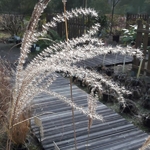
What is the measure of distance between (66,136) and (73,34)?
4.61 metres

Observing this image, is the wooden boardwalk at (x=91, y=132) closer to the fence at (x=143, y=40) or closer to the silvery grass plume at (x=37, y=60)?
the silvery grass plume at (x=37, y=60)

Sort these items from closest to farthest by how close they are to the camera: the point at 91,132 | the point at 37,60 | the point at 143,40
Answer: the point at 37,60, the point at 91,132, the point at 143,40

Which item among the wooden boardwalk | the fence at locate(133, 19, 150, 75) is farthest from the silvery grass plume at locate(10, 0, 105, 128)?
the fence at locate(133, 19, 150, 75)

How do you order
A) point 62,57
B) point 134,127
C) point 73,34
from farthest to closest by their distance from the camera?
point 73,34 → point 134,127 → point 62,57

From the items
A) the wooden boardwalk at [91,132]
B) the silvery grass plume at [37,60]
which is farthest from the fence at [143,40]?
the silvery grass plume at [37,60]

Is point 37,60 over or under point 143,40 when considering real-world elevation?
over

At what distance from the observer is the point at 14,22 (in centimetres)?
771

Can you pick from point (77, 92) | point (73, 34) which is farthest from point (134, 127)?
point (73, 34)

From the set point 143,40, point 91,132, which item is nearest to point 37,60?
point 91,132

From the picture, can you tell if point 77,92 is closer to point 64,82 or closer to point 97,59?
point 64,82

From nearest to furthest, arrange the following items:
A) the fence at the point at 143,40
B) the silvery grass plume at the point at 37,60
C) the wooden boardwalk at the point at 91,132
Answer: the silvery grass plume at the point at 37,60
the wooden boardwalk at the point at 91,132
the fence at the point at 143,40

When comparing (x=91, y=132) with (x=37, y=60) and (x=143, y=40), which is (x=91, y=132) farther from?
(x=143, y=40)

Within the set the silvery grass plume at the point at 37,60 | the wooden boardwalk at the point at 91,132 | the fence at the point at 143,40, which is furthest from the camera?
the fence at the point at 143,40

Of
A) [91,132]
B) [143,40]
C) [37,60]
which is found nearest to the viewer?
[37,60]
